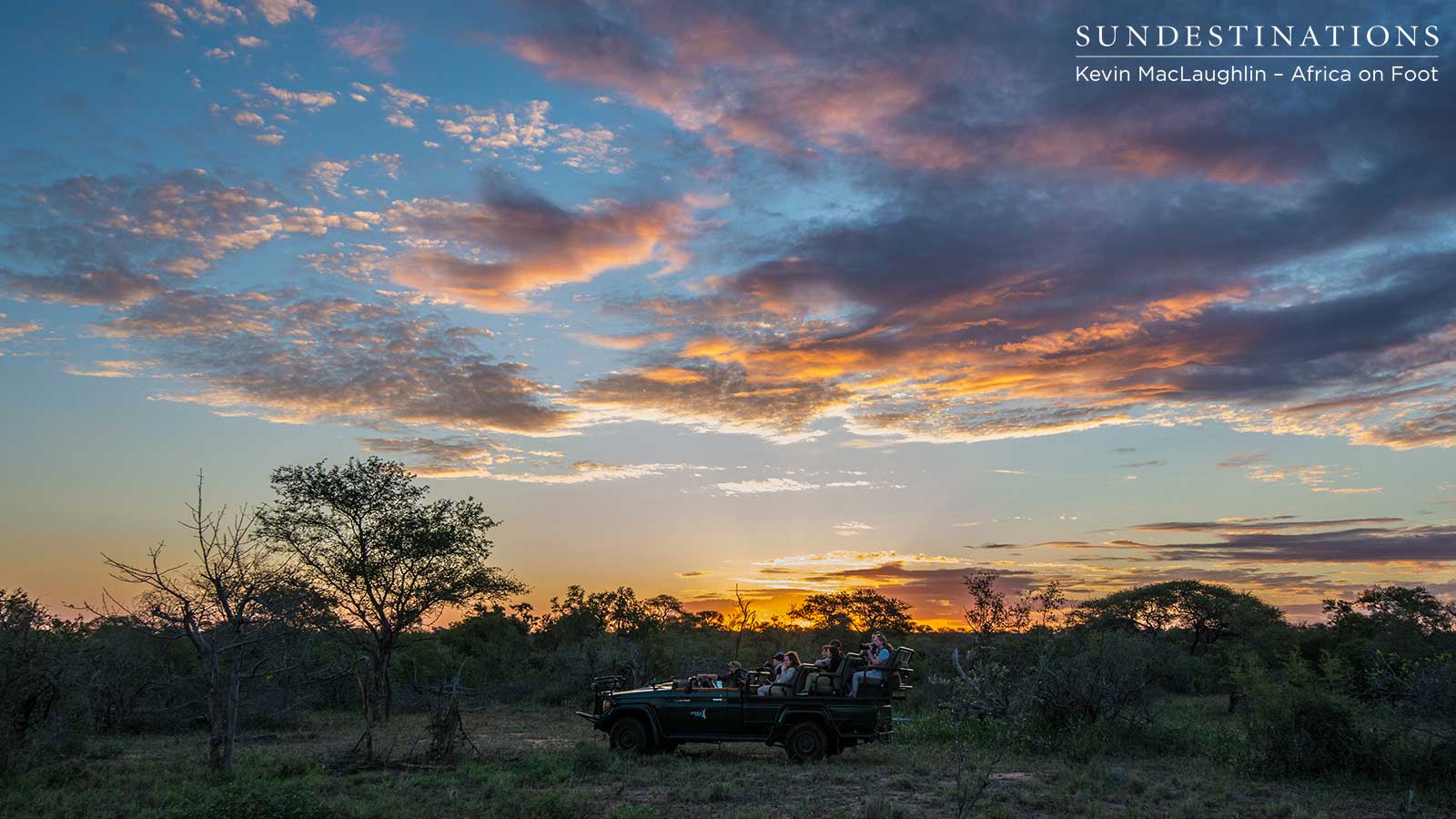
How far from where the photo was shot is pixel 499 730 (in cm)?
2402

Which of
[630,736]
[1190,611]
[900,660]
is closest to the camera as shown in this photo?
[900,660]

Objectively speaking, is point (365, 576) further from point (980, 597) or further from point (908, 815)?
point (908, 815)

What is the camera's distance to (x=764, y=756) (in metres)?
17.7

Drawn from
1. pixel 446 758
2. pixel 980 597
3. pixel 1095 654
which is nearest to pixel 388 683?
pixel 446 758

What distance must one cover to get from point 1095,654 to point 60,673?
19.9 m

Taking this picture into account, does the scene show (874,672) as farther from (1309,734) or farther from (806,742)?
(1309,734)

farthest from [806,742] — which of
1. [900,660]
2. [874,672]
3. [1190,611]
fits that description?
[1190,611]

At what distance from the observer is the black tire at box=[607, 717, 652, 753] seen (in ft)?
55.3

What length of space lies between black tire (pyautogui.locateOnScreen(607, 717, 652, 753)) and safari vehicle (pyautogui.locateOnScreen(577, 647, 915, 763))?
0.02m

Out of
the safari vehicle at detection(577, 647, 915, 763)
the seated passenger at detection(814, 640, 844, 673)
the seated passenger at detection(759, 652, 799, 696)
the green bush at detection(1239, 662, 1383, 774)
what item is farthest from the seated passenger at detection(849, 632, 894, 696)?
the green bush at detection(1239, 662, 1383, 774)

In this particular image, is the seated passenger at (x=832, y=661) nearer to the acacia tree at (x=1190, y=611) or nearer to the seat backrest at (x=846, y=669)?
the seat backrest at (x=846, y=669)

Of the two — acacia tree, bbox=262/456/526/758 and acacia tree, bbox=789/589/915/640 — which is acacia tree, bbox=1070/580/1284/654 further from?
acacia tree, bbox=262/456/526/758

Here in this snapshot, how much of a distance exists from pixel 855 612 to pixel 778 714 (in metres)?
41.2

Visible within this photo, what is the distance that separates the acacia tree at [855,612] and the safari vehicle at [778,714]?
38755 mm
